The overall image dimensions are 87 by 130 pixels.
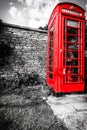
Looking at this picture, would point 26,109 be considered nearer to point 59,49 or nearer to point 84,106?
point 84,106

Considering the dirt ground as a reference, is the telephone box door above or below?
above

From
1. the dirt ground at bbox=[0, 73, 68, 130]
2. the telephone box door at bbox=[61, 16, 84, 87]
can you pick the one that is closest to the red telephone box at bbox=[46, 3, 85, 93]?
the telephone box door at bbox=[61, 16, 84, 87]

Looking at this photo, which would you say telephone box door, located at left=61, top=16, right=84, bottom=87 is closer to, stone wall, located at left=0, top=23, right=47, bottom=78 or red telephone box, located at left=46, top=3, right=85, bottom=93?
red telephone box, located at left=46, top=3, right=85, bottom=93

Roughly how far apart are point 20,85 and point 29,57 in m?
1.24

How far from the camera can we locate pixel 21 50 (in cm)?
484

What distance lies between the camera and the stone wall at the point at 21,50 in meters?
4.54

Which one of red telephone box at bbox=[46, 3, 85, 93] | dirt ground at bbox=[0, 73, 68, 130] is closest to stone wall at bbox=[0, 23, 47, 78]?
red telephone box at bbox=[46, 3, 85, 93]

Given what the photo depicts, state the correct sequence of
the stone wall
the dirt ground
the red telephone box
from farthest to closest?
the stone wall, the red telephone box, the dirt ground

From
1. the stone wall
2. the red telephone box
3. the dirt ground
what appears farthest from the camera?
the stone wall

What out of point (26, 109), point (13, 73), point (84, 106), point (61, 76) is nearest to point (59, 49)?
point (61, 76)

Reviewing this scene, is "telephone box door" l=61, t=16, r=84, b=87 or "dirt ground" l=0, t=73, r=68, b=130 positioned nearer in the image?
"dirt ground" l=0, t=73, r=68, b=130

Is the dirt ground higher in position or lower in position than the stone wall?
lower

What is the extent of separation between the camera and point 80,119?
2076 millimetres

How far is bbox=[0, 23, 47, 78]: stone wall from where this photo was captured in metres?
4.54
